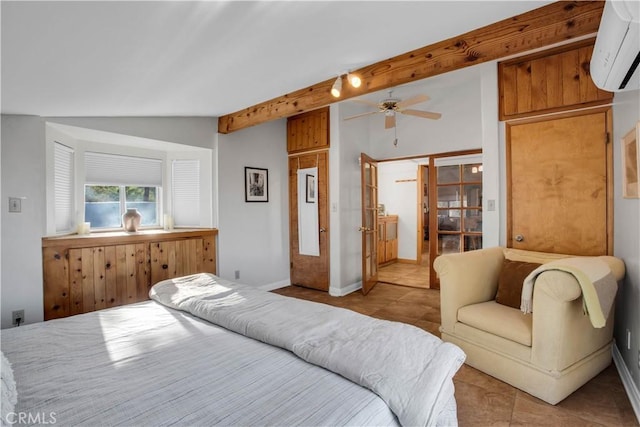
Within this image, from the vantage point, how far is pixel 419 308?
379 centimetres

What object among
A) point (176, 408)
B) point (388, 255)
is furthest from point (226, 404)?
point (388, 255)

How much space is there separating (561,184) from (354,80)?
206 cm

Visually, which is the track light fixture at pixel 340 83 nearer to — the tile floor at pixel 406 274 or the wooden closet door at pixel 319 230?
the wooden closet door at pixel 319 230

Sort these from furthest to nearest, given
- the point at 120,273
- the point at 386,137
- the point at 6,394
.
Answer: the point at 386,137 → the point at 120,273 → the point at 6,394

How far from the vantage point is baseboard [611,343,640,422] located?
5.99ft

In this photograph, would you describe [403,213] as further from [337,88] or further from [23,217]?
[23,217]

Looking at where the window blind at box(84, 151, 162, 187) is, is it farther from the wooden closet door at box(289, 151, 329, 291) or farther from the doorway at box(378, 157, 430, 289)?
the doorway at box(378, 157, 430, 289)

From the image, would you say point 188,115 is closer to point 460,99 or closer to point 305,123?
point 305,123

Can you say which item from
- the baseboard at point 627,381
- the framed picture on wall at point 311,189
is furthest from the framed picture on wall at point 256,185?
the baseboard at point 627,381

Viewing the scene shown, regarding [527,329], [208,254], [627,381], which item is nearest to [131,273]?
[208,254]

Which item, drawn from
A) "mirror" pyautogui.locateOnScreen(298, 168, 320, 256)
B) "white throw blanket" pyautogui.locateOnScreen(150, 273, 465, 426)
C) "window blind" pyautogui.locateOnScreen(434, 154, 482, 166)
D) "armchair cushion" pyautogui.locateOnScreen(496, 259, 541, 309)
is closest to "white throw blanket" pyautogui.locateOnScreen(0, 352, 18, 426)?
"white throw blanket" pyautogui.locateOnScreen(150, 273, 465, 426)

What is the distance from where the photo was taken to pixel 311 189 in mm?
4684

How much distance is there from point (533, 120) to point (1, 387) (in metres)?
3.82

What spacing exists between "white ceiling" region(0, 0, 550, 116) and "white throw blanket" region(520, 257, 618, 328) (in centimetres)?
151
